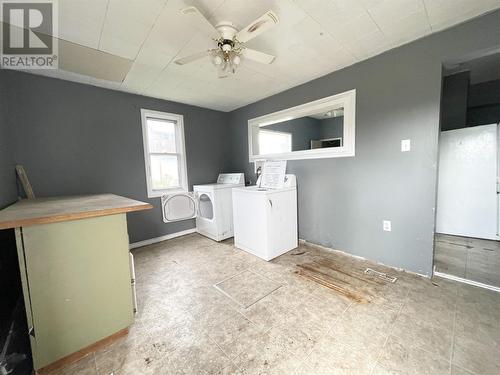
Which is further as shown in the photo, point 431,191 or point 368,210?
point 368,210

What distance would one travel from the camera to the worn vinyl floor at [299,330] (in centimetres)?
113

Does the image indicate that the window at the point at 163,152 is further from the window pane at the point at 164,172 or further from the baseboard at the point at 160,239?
the baseboard at the point at 160,239

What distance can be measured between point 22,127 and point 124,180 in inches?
46.2

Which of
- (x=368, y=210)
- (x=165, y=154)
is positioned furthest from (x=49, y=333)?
(x=368, y=210)

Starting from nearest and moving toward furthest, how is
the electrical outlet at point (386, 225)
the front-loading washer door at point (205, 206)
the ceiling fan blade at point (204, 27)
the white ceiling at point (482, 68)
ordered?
the ceiling fan blade at point (204, 27) → the electrical outlet at point (386, 225) → the white ceiling at point (482, 68) → the front-loading washer door at point (205, 206)

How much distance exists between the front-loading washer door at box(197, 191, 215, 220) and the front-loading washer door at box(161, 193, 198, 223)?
12 centimetres

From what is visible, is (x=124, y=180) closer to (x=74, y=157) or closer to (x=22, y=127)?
(x=74, y=157)

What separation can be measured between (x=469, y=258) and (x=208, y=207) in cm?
359

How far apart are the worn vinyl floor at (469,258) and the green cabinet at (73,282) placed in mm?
3091

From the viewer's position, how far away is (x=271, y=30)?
1659mm

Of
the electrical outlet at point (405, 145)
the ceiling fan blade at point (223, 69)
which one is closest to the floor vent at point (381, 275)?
the electrical outlet at point (405, 145)

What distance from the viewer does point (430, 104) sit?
72.7 inches

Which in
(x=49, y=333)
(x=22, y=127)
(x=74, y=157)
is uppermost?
(x=22, y=127)

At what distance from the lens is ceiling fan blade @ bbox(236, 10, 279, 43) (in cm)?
120
